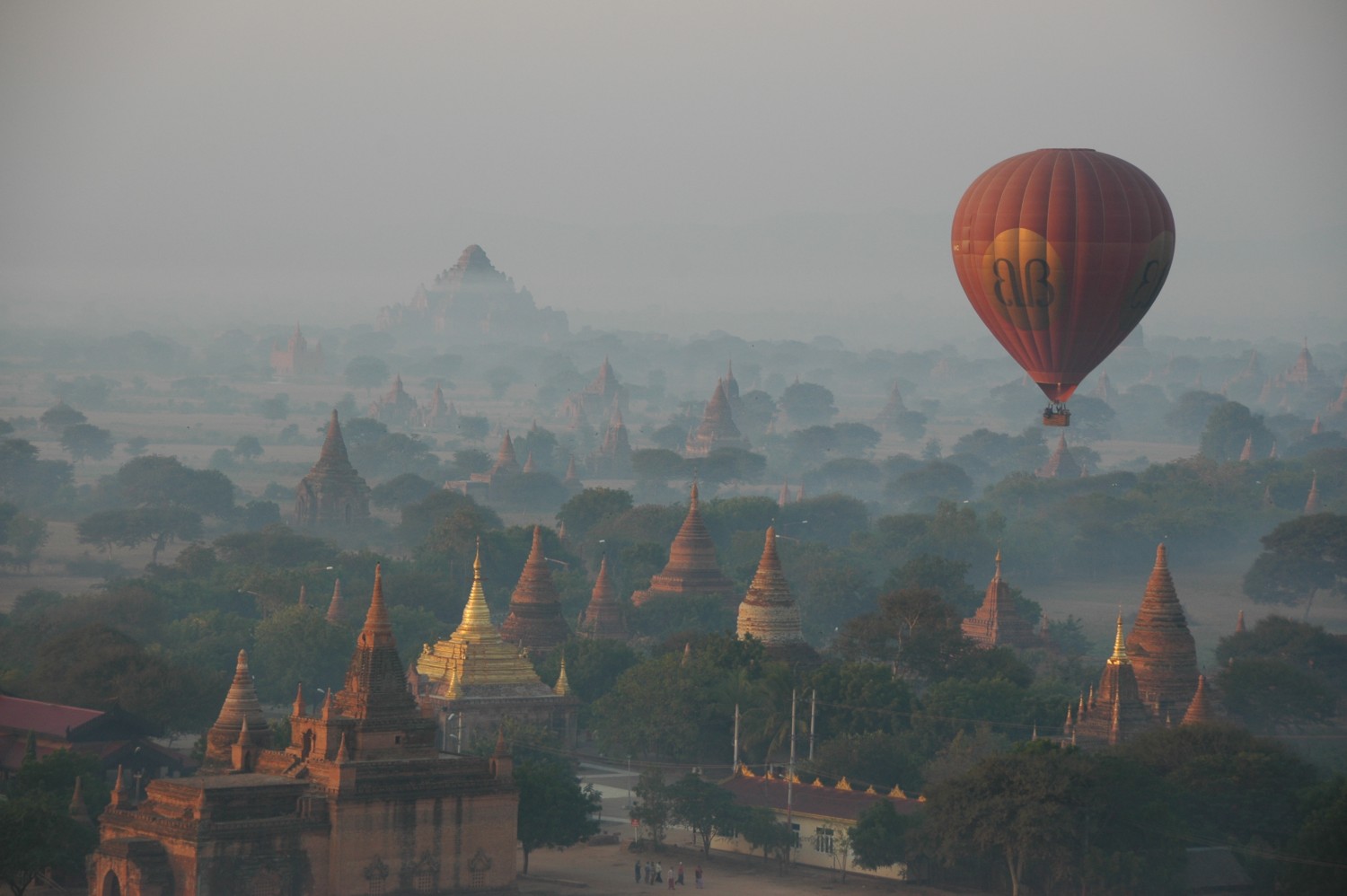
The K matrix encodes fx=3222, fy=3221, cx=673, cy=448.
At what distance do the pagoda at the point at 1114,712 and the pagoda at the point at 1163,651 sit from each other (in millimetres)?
3410

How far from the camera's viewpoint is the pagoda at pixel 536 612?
78.9m

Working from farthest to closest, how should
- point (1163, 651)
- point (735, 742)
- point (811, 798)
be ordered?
1. point (1163, 651)
2. point (735, 742)
3. point (811, 798)

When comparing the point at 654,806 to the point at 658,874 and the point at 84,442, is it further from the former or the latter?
the point at 84,442

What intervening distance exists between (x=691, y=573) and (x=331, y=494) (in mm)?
37513

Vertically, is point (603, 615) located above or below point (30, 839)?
above

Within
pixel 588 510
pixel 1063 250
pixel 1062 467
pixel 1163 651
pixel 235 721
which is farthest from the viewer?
pixel 1062 467

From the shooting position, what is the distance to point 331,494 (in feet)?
408

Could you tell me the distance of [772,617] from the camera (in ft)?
242

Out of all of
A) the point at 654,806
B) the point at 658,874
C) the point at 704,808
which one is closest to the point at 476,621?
the point at 654,806

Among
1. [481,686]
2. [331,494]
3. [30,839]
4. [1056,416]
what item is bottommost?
[30,839]

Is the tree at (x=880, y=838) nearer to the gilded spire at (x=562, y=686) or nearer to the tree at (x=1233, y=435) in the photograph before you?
the gilded spire at (x=562, y=686)

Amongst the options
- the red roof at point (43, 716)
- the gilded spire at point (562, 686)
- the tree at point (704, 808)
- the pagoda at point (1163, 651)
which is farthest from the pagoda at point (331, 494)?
the tree at point (704, 808)

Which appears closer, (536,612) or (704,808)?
(704,808)

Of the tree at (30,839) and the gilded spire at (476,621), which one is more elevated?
the gilded spire at (476,621)
